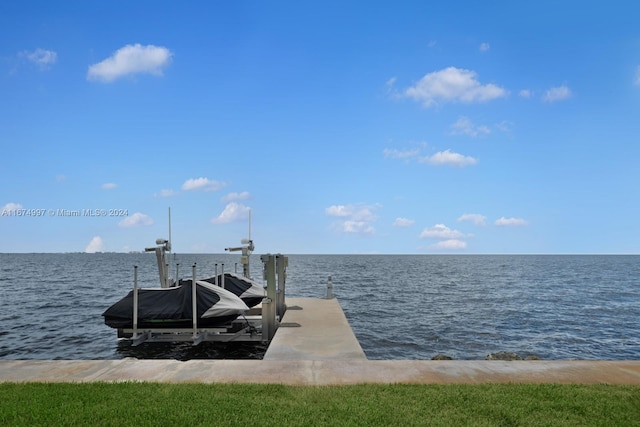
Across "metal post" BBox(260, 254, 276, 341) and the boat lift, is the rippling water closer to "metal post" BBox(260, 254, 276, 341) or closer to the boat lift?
the boat lift

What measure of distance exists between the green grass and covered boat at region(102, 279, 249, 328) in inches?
278

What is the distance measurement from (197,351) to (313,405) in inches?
402

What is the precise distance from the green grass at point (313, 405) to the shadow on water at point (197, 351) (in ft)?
25.0

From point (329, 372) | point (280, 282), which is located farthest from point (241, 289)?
point (329, 372)

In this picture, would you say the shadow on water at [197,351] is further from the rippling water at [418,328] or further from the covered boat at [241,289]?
the covered boat at [241,289]

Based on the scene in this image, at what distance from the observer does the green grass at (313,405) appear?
18.7ft

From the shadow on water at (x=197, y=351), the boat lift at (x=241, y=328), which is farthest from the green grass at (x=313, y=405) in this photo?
the shadow on water at (x=197, y=351)

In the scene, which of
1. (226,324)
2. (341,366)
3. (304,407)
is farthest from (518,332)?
(304,407)

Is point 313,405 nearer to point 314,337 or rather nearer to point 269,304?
point 314,337

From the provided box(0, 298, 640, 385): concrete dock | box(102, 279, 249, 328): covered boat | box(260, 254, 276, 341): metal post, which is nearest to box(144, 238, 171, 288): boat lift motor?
box(102, 279, 249, 328): covered boat

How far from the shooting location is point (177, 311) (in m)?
14.4

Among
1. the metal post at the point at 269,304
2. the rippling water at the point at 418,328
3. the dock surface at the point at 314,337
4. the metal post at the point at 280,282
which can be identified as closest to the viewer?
the dock surface at the point at 314,337

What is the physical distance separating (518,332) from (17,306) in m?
33.9

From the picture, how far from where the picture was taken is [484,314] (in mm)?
28156
